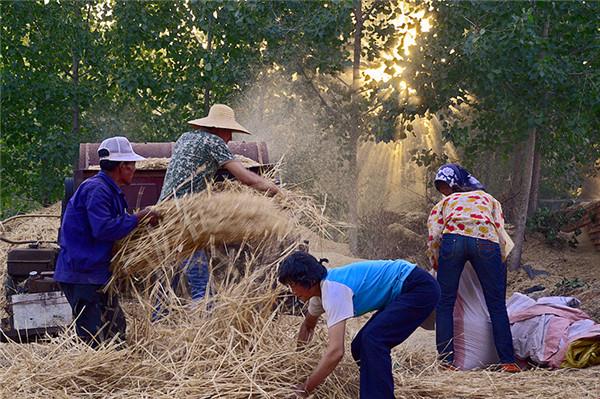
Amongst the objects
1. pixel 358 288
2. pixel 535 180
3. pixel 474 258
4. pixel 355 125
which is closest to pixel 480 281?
pixel 474 258

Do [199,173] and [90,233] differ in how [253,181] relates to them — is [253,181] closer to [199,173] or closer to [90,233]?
[199,173]

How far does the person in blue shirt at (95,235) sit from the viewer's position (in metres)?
4.66

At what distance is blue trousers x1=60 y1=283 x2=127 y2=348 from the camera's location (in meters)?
4.78

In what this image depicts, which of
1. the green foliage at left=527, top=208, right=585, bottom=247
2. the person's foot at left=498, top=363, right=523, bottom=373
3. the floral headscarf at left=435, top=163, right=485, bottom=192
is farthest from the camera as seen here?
the green foliage at left=527, top=208, right=585, bottom=247

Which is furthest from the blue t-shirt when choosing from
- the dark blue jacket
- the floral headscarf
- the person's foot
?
the floral headscarf

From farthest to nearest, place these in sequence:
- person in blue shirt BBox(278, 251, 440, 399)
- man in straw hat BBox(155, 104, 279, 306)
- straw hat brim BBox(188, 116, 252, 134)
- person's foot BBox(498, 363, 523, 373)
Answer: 1. person's foot BBox(498, 363, 523, 373)
2. straw hat brim BBox(188, 116, 252, 134)
3. man in straw hat BBox(155, 104, 279, 306)
4. person in blue shirt BBox(278, 251, 440, 399)

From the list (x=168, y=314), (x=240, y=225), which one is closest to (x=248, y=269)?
(x=240, y=225)

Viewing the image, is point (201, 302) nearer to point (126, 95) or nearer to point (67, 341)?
point (67, 341)

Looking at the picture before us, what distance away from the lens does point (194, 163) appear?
5.22 metres

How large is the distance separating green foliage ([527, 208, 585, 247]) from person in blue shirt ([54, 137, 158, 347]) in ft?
28.7

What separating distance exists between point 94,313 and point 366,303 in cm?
Answer: 173

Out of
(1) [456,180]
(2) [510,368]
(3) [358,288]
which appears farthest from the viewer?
(1) [456,180]

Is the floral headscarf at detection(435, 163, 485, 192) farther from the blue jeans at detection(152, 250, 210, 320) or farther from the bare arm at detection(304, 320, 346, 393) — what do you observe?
the bare arm at detection(304, 320, 346, 393)

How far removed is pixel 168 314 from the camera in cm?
493
